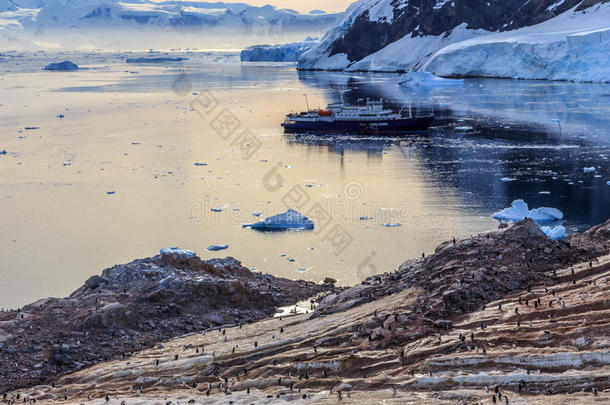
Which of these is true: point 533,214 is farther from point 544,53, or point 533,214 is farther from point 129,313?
point 544,53

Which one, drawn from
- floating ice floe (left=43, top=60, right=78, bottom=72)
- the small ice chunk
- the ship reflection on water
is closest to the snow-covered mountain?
the ship reflection on water

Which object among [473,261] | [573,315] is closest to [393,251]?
[473,261]

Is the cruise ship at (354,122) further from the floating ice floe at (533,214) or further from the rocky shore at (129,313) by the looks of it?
the rocky shore at (129,313)

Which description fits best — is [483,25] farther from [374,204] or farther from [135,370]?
[135,370]

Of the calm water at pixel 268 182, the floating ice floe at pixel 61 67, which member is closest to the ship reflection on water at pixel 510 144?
the calm water at pixel 268 182

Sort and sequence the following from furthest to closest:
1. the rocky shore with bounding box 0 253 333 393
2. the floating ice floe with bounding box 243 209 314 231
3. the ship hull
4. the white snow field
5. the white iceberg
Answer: the white iceberg → the white snow field → the ship hull → the floating ice floe with bounding box 243 209 314 231 → the rocky shore with bounding box 0 253 333 393

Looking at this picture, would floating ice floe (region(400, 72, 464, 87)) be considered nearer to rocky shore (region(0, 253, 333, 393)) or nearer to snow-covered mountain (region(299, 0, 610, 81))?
snow-covered mountain (region(299, 0, 610, 81))
